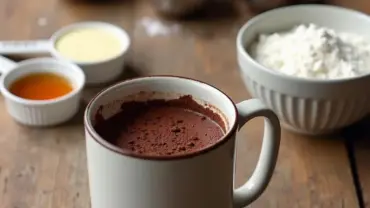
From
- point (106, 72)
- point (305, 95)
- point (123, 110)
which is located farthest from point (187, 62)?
point (123, 110)

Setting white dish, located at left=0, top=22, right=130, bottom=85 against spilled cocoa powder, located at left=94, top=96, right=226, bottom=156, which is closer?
spilled cocoa powder, located at left=94, top=96, right=226, bottom=156

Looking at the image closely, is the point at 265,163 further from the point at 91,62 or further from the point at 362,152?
the point at 91,62

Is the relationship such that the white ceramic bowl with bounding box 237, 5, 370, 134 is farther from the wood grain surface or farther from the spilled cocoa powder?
the spilled cocoa powder

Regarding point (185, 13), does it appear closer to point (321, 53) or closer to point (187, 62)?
point (187, 62)

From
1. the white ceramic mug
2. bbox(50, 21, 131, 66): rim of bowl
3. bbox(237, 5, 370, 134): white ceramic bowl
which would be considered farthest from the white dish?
the white ceramic mug

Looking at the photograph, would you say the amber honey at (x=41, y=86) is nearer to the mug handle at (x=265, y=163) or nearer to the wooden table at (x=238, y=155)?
the wooden table at (x=238, y=155)

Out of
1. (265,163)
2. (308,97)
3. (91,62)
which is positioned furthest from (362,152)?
(91,62)

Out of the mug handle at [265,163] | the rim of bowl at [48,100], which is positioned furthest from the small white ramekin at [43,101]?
the mug handle at [265,163]
